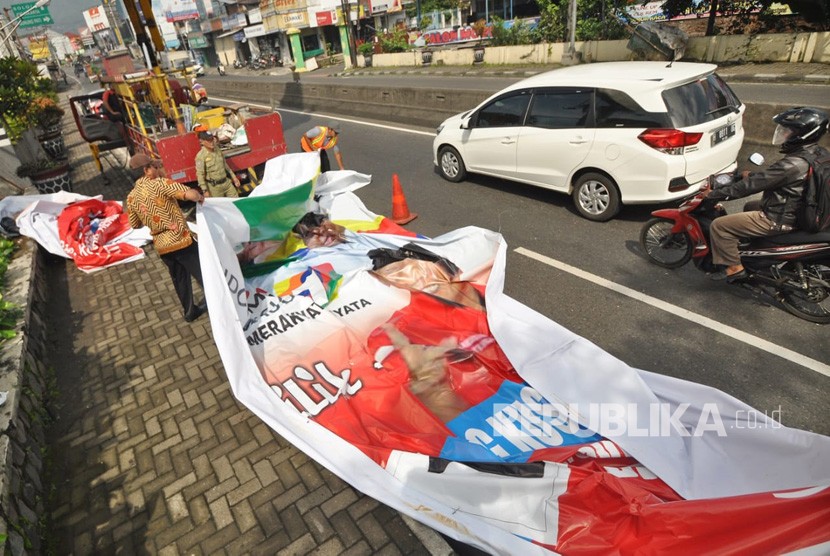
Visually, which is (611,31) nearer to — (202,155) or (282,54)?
(202,155)

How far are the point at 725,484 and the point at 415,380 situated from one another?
2.04 metres

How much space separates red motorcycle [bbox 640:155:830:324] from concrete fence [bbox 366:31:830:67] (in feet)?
54.9

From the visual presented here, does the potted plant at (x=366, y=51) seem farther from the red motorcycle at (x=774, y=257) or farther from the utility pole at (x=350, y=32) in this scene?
the red motorcycle at (x=774, y=257)

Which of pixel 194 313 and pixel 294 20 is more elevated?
pixel 294 20

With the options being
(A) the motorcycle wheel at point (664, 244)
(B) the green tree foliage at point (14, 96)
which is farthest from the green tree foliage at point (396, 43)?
(A) the motorcycle wheel at point (664, 244)

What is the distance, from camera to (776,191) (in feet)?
13.6

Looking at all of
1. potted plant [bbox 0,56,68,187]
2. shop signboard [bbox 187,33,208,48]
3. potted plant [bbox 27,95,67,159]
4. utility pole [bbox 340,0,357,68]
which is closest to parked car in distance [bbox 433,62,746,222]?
potted plant [bbox 0,56,68,187]

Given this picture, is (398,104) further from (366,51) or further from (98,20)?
(98,20)

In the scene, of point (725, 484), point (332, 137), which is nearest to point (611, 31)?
point (332, 137)

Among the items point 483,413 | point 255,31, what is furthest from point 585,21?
point 255,31

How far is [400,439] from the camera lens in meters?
3.13

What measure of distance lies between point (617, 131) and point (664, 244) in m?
1.61

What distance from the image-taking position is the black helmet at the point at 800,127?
151 inches

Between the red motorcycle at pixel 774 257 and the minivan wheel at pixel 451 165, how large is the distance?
3.91 metres
